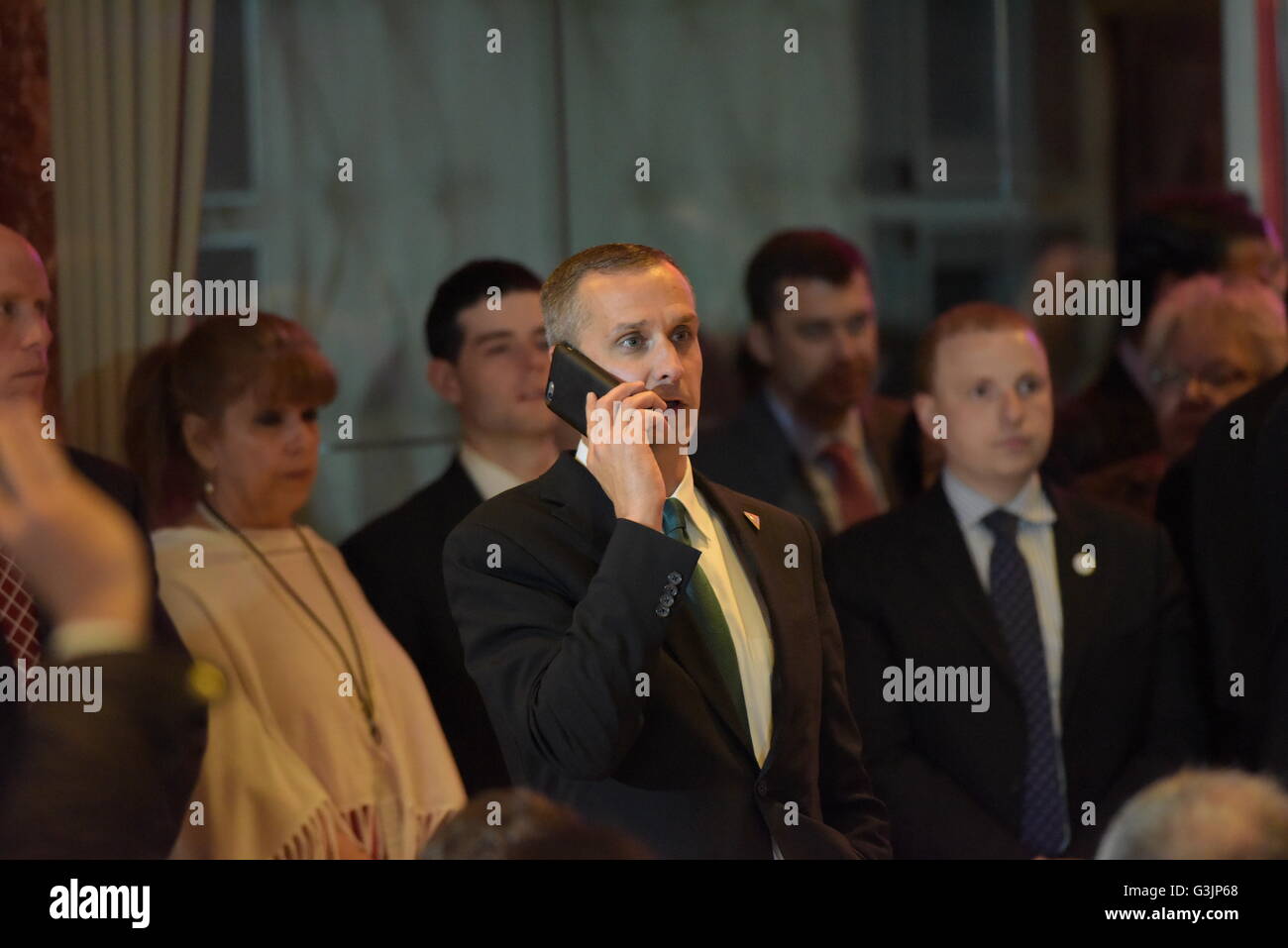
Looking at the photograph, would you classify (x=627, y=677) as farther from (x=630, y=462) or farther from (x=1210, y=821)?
(x=1210, y=821)

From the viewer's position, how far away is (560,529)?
9.25 ft

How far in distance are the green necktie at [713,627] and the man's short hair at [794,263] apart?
6.54 feet

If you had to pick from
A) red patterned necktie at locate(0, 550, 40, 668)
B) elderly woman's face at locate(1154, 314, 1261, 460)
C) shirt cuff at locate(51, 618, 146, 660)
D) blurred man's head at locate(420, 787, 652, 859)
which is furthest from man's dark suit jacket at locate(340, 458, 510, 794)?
blurred man's head at locate(420, 787, 652, 859)

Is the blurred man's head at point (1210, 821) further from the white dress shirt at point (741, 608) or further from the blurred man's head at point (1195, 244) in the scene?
the blurred man's head at point (1195, 244)

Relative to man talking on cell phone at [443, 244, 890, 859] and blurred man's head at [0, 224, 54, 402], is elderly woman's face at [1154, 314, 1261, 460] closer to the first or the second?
man talking on cell phone at [443, 244, 890, 859]

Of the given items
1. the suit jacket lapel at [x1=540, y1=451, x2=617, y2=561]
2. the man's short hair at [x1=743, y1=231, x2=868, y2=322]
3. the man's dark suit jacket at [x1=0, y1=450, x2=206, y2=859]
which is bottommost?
the man's dark suit jacket at [x1=0, y1=450, x2=206, y2=859]

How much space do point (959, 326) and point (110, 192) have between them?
6.91ft

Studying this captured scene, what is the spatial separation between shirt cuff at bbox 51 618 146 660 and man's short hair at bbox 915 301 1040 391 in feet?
6.51

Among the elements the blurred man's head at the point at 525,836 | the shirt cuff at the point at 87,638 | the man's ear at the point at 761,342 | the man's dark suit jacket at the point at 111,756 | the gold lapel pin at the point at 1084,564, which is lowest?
the man's dark suit jacket at the point at 111,756

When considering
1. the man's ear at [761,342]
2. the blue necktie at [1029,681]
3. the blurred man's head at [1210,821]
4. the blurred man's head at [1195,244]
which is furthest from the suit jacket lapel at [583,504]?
the blurred man's head at [1195,244]

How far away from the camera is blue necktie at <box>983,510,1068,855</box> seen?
3.95m

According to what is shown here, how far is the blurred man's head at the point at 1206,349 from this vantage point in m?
4.69

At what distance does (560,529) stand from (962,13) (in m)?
2.96
